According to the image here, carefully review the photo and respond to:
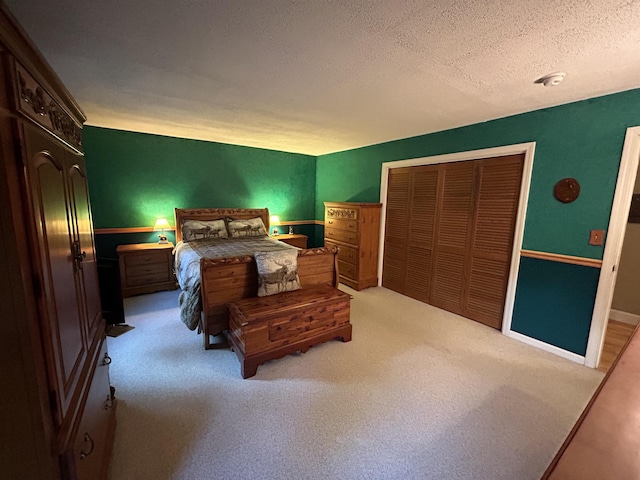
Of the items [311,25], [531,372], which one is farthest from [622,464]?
[531,372]

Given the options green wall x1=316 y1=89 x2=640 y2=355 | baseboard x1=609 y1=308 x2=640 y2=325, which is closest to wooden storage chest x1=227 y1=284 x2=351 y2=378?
green wall x1=316 y1=89 x2=640 y2=355

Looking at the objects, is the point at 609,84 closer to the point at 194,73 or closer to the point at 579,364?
the point at 579,364

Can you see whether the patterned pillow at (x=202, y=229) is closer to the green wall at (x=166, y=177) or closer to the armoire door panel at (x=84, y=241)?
the green wall at (x=166, y=177)

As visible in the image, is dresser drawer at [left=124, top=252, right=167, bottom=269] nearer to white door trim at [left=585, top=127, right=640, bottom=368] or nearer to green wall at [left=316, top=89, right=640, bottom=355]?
green wall at [left=316, top=89, right=640, bottom=355]

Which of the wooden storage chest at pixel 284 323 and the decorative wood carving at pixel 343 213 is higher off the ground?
the decorative wood carving at pixel 343 213

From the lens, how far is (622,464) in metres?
0.62

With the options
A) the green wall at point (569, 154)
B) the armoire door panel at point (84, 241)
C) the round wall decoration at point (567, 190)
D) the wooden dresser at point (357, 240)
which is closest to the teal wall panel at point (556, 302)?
the green wall at point (569, 154)

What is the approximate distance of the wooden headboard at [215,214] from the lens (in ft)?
13.6

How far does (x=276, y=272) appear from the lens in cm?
250

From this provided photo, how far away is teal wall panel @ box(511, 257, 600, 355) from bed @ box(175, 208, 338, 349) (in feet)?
6.21

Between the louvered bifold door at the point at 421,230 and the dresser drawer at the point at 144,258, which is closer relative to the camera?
the louvered bifold door at the point at 421,230

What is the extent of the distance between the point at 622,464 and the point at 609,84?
251 centimetres

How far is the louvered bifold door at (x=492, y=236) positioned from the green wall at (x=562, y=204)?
16 cm

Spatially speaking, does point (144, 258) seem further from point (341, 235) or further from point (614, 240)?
point (614, 240)
